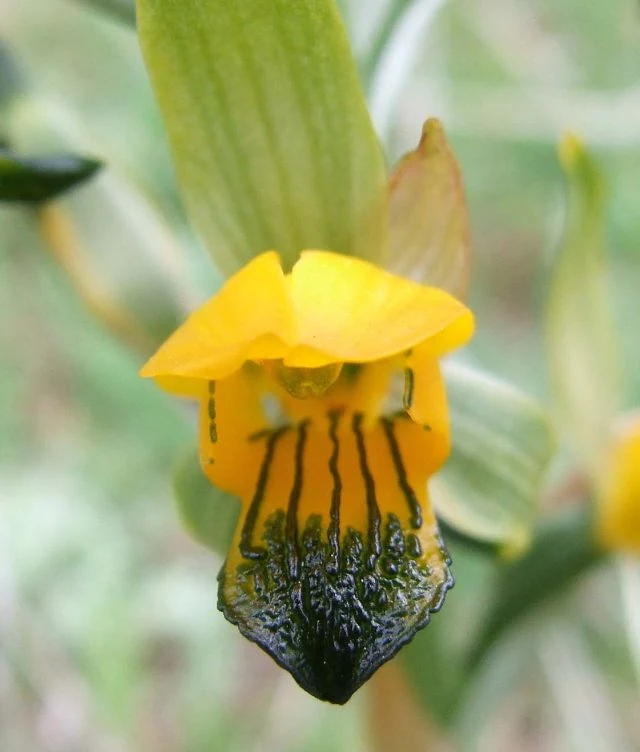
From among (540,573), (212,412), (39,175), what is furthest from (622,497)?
(39,175)

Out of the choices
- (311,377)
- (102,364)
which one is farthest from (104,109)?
(311,377)

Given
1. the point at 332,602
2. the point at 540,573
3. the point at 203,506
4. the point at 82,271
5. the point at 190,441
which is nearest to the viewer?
the point at 332,602

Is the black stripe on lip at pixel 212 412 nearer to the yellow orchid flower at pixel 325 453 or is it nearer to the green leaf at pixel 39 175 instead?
the yellow orchid flower at pixel 325 453

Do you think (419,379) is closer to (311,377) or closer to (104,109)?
(311,377)

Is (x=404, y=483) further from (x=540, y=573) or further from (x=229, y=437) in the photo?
(x=540, y=573)

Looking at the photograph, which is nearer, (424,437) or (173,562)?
(424,437)

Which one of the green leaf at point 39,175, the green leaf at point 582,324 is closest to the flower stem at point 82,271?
the green leaf at point 39,175

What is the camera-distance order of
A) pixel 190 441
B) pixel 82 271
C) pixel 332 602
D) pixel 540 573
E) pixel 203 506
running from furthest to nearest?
pixel 190 441 → pixel 540 573 → pixel 82 271 → pixel 203 506 → pixel 332 602

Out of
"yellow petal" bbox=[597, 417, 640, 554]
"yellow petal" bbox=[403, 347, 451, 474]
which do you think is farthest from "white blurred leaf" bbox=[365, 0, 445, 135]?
"yellow petal" bbox=[597, 417, 640, 554]
